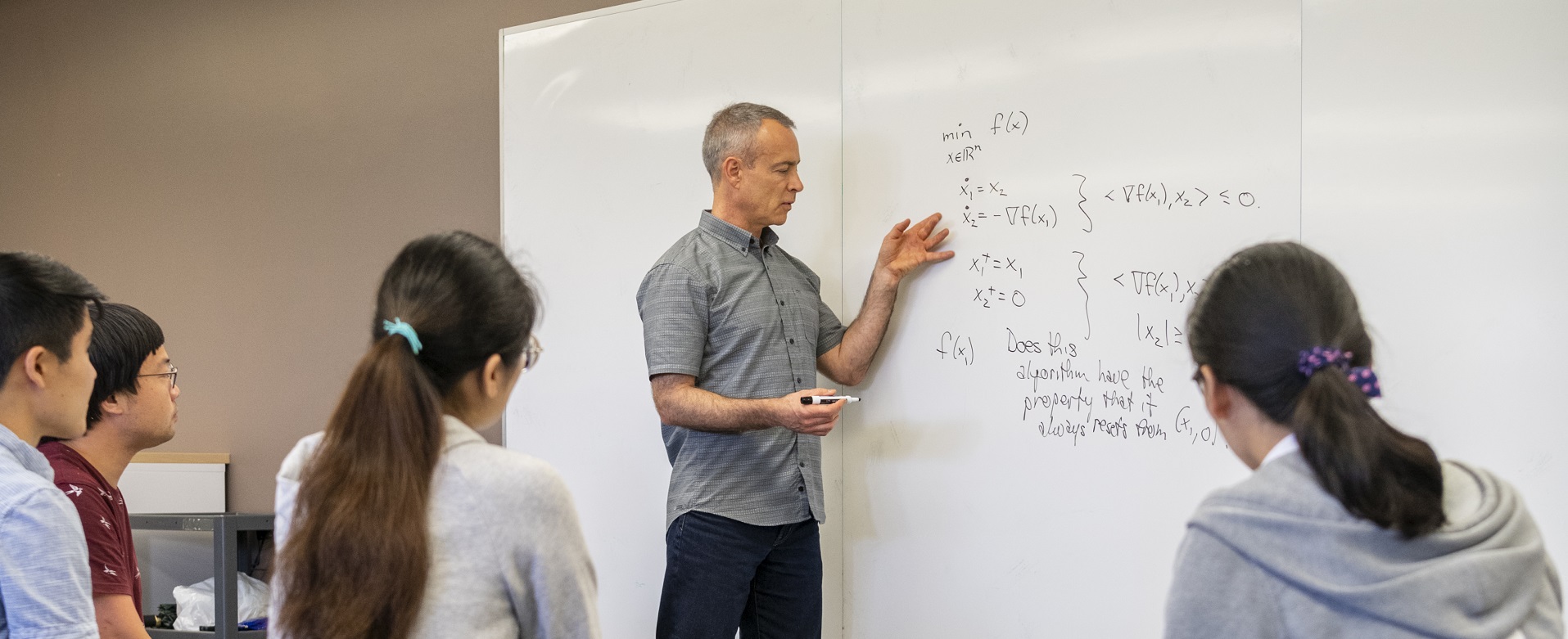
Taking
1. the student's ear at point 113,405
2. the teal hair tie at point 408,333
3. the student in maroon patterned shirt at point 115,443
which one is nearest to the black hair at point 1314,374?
the teal hair tie at point 408,333

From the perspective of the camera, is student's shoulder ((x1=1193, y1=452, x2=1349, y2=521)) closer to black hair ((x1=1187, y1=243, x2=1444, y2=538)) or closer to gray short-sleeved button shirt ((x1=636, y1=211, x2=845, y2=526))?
black hair ((x1=1187, y1=243, x2=1444, y2=538))

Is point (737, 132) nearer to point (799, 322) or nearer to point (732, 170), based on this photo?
point (732, 170)

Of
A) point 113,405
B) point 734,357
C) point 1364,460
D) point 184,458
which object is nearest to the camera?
point 1364,460

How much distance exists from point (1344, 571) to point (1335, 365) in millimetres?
190

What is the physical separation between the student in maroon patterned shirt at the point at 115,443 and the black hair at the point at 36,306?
33 cm

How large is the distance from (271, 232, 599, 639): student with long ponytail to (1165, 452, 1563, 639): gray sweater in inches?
24.8

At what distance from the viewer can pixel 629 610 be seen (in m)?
2.66

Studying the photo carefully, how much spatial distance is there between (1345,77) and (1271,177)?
203 millimetres

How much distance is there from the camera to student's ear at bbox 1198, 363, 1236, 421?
1.12 m

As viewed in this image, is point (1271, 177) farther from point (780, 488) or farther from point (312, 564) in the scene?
point (312, 564)

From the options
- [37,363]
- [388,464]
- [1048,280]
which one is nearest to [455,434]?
[388,464]

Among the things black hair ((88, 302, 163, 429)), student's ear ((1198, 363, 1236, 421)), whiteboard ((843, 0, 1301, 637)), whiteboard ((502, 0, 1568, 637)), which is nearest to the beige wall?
whiteboard ((502, 0, 1568, 637))

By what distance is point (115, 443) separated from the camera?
1.83 metres

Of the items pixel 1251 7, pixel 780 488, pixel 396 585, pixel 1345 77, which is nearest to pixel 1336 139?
pixel 1345 77
